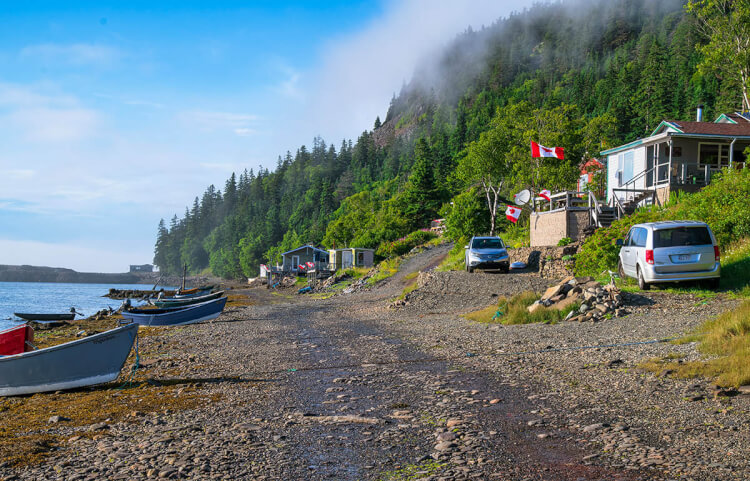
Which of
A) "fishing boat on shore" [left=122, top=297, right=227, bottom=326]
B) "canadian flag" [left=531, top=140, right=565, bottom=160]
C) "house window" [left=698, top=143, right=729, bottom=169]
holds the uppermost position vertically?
"canadian flag" [left=531, top=140, right=565, bottom=160]

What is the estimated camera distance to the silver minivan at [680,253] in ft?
49.6

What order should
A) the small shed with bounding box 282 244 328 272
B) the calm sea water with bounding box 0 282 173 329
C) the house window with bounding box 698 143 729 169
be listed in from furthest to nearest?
→ the small shed with bounding box 282 244 328 272, the calm sea water with bounding box 0 282 173 329, the house window with bounding box 698 143 729 169

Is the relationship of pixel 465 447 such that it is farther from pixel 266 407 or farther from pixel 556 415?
pixel 266 407

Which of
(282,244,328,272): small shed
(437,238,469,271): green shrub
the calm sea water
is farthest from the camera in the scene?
(282,244,328,272): small shed

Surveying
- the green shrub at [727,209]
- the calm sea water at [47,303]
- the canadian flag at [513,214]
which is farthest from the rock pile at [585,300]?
the calm sea water at [47,303]

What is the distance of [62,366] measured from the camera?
444 inches

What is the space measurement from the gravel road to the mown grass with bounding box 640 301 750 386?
1.05ft

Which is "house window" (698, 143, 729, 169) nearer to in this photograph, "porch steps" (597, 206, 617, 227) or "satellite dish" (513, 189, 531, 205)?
"porch steps" (597, 206, 617, 227)

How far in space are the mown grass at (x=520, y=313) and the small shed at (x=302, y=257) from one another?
71171 mm

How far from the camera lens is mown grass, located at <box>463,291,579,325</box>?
15.1m

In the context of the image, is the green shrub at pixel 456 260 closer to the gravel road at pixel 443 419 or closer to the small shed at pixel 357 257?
the small shed at pixel 357 257

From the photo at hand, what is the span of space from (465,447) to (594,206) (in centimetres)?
2438

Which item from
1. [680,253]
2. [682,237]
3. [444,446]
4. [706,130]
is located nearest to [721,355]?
[444,446]

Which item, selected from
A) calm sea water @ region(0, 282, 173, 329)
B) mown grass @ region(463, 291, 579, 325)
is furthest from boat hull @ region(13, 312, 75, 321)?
mown grass @ region(463, 291, 579, 325)
